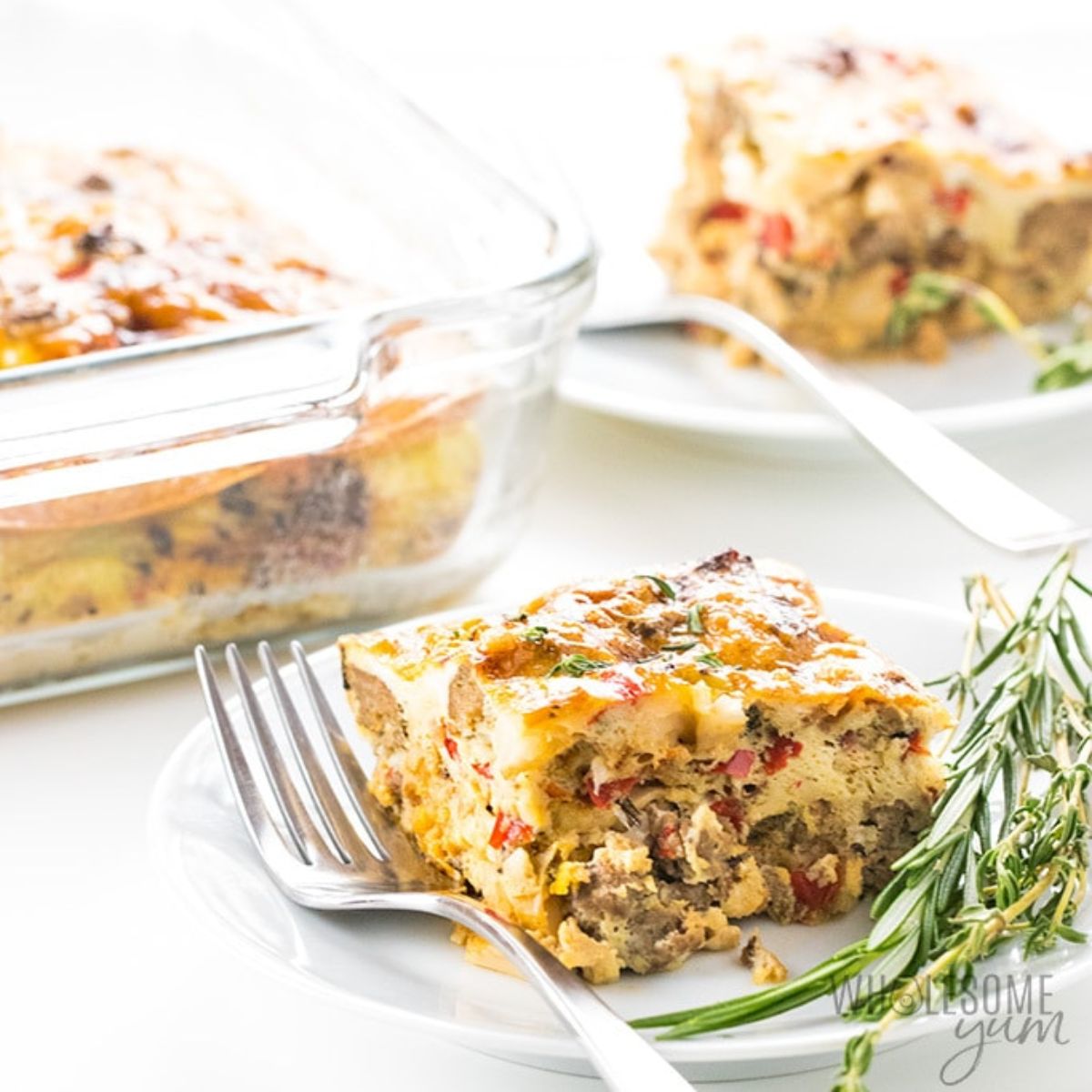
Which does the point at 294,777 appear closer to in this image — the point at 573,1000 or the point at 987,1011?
the point at 573,1000

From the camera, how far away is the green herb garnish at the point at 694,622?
1.75m

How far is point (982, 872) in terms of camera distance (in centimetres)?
166

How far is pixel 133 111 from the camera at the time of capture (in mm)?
3498

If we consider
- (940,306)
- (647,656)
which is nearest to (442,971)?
(647,656)

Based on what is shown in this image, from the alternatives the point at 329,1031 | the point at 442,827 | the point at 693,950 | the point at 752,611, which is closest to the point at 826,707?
the point at 752,611

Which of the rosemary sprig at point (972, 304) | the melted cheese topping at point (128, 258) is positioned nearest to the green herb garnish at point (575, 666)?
the melted cheese topping at point (128, 258)

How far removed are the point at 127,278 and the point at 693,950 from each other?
1220 mm

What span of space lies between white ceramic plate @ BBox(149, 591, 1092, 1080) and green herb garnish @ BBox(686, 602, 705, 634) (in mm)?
270

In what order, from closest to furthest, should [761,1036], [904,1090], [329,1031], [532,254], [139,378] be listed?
[761,1036] < [904,1090] < [329,1031] < [139,378] < [532,254]

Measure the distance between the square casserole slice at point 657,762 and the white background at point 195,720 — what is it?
0.16 meters

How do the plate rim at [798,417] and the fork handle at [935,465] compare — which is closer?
the fork handle at [935,465]

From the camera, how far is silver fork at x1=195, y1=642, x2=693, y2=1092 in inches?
59.2

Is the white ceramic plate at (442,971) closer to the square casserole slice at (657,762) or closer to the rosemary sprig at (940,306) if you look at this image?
the square casserole slice at (657,762)

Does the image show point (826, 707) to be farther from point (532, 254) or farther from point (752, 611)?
point (532, 254)
